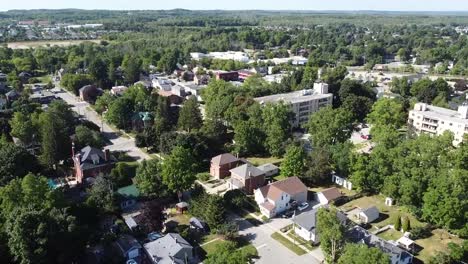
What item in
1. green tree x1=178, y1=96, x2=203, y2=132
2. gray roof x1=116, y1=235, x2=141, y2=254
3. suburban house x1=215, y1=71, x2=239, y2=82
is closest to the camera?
gray roof x1=116, y1=235, x2=141, y2=254

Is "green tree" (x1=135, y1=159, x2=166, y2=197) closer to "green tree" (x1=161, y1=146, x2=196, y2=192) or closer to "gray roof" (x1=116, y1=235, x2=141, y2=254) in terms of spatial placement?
"green tree" (x1=161, y1=146, x2=196, y2=192)

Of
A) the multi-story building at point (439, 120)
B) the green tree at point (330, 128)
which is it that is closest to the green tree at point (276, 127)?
the green tree at point (330, 128)

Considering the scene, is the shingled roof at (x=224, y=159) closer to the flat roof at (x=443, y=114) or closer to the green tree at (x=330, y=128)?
the green tree at (x=330, y=128)

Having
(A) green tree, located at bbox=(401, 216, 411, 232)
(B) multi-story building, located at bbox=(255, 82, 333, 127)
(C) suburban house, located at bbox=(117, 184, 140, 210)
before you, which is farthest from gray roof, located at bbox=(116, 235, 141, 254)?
(B) multi-story building, located at bbox=(255, 82, 333, 127)

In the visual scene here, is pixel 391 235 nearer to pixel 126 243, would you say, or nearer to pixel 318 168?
pixel 318 168

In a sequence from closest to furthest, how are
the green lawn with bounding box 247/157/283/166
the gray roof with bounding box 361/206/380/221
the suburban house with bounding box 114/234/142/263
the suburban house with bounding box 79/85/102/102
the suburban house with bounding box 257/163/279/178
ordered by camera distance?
the suburban house with bounding box 114/234/142/263, the gray roof with bounding box 361/206/380/221, the suburban house with bounding box 257/163/279/178, the green lawn with bounding box 247/157/283/166, the suburban house with bounding box 79/85/102/102

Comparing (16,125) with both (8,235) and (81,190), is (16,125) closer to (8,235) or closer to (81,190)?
(81,190)
